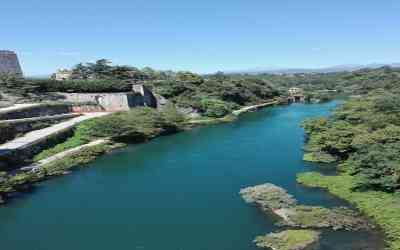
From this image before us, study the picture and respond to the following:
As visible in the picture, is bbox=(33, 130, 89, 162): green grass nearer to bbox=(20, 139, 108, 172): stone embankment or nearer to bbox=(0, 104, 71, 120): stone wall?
bbox=(20, 139, 108, 172): stone embankment

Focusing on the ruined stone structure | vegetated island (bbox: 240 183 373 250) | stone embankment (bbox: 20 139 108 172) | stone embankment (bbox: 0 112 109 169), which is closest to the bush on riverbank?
stone embankment (bbox: 20 139 108 172)

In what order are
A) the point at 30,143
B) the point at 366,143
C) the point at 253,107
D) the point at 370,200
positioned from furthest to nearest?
the point at 253,107 < the point at 30,143 < the point at 366,143 < the point at 370,200

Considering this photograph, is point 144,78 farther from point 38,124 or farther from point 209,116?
point 38,124

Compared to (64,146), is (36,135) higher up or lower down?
higher up

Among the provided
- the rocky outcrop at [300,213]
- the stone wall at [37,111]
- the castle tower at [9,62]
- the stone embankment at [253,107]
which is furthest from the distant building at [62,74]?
the rocky outcrop at [300,213]

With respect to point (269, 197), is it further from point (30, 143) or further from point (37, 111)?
point (37, 111)

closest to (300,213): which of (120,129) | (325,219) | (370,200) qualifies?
(325,219)

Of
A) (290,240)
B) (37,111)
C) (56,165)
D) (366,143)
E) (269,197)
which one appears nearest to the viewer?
(290,240)
